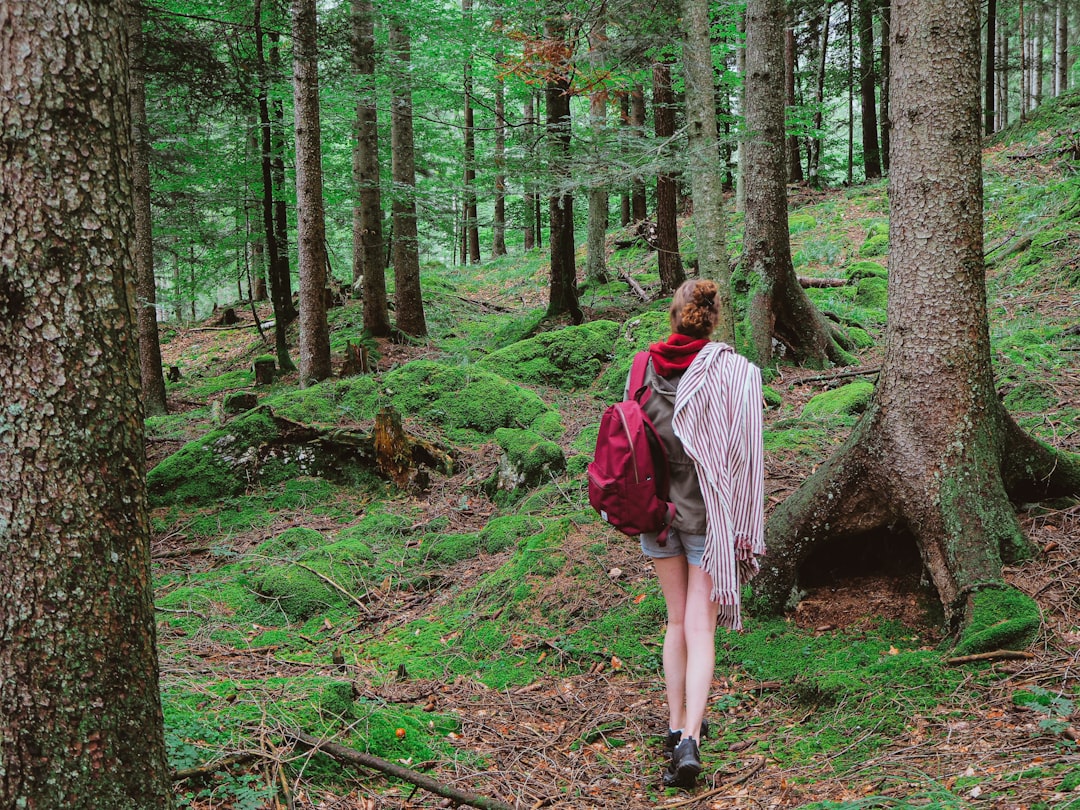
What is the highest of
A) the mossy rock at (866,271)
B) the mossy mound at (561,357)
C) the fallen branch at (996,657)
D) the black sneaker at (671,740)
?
the mossy rock at (866,271)

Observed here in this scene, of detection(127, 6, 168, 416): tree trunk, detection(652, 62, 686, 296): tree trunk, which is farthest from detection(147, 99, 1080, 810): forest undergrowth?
detection(652, 62, 686, 296): tree trunk

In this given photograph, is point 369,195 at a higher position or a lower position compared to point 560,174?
higher

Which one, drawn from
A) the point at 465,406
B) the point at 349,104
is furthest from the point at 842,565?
the point at 349,104

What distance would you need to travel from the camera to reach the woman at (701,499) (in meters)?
3.41

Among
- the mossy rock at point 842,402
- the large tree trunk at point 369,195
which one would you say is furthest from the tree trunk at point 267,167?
the mossy rock at point 842,402

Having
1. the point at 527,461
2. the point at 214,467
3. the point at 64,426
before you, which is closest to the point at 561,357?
the point at 527,461

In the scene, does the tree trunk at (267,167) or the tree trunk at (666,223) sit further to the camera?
the tree trunk at (666,223)

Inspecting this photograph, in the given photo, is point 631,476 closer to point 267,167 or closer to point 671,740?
point 671,740

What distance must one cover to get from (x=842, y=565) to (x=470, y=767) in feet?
8.69

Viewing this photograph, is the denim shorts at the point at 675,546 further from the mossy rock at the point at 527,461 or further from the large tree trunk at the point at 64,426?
the mossy rock at the point at 527,461

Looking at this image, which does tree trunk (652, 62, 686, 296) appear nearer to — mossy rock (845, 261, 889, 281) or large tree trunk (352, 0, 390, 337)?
mossy rock (845, 261, 889, 281)

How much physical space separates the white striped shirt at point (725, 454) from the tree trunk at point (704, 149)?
352 cm

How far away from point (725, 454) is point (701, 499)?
0.81 feet

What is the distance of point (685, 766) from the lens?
10.8 feet
